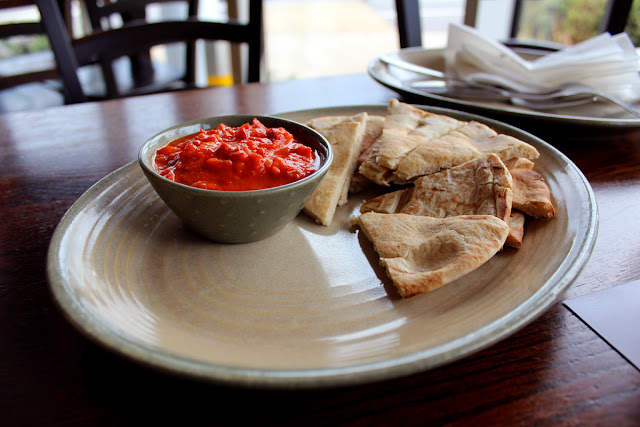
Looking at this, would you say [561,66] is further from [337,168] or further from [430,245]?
[430,245]

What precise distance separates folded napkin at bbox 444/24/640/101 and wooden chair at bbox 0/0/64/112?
7.65 ft

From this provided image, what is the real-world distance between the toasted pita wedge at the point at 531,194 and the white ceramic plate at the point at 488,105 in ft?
1.44

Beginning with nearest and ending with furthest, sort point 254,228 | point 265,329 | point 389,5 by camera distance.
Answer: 1. point 265,329
2. point 254,228
3. point 389,5

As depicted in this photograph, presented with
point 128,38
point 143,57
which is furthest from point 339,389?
point 143,57

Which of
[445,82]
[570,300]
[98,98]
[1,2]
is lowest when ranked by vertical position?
[98,98]

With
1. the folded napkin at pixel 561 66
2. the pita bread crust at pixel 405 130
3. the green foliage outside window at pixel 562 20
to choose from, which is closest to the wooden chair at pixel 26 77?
the pita bread crust at pixel 405 130

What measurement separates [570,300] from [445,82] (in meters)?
1.50

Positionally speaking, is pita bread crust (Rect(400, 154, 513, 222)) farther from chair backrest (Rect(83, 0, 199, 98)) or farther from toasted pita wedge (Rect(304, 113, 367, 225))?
chair backrest (Rect(83, 0, 199, 98))

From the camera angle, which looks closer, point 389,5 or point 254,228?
point 254,228

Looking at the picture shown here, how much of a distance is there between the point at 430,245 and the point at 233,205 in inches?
18.3

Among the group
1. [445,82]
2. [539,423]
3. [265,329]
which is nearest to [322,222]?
[265,329]

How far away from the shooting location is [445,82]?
7.50ft

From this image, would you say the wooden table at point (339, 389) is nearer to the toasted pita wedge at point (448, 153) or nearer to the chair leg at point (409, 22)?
the toasted pita wedge at point (448, 153)

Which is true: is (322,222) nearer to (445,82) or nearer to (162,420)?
(162,420)
